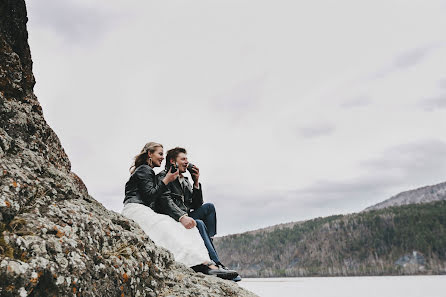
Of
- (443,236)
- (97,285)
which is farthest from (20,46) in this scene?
(443,236)

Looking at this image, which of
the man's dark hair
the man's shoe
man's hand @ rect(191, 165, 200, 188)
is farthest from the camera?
man's hand @ rect(191, 165, 200, 188)

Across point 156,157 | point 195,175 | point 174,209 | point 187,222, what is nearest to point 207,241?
point 187,222

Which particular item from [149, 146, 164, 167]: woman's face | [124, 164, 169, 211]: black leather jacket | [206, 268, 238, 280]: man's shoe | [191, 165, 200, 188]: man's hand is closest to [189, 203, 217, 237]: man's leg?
Result: [191, 165, 200, 188]: man's hand

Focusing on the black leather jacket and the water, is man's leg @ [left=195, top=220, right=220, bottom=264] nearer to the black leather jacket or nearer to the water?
the black leather jacket

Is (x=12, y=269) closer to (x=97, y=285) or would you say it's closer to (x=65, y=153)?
(x=97, y=285)

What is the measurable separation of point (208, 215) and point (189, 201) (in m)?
0.49

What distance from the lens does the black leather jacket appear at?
21.6 ft

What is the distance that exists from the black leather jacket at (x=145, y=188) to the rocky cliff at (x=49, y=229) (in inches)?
58.9

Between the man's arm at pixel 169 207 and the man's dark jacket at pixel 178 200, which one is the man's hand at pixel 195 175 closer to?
the man's dark jacket at pixel 178 200

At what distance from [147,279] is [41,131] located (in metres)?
2.34

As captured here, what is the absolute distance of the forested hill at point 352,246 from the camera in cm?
15925

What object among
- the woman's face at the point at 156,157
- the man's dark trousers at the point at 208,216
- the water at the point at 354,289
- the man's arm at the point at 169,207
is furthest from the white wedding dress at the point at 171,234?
the water at the point at 354,289

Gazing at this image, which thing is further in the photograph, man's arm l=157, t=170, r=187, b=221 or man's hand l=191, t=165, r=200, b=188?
man's hand l=191, t=165, r=200, b=188

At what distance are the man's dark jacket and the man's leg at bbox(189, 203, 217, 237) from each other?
217 millimetres
